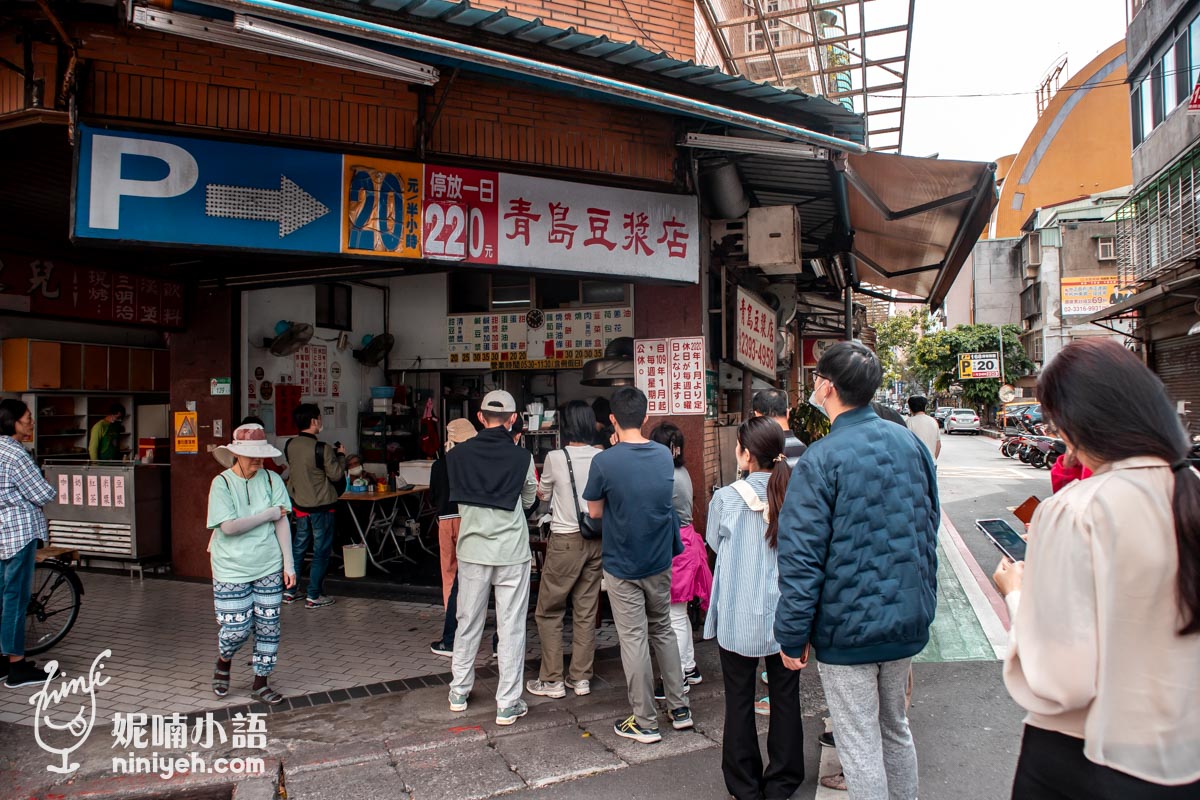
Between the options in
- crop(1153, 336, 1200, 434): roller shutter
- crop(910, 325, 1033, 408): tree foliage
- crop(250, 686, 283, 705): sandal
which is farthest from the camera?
crop(910, 325, 1033, 408): tree foliage

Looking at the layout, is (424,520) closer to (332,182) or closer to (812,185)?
(332,182)

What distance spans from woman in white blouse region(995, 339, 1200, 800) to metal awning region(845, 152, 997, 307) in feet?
14.1

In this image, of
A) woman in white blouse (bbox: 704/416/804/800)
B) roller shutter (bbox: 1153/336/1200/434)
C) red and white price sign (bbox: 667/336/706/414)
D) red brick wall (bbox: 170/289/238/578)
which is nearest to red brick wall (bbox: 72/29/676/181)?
red and white price sign (bbox: 667/336/706/414)

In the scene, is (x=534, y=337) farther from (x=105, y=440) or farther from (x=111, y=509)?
(x=105, y=440)

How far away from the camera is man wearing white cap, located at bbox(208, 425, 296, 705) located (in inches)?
175

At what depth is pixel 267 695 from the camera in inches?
181

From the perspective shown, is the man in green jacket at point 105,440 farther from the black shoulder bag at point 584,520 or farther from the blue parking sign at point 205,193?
the black shoulder bag at point 584,520

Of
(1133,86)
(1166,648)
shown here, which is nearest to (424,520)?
(1166,648)

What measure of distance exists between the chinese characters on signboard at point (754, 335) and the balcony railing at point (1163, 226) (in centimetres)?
1028

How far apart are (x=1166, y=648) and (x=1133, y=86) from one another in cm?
2257

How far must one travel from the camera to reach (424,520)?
29.6 ft

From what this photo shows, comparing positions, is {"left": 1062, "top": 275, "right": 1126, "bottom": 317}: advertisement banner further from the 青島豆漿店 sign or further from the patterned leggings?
the patterned leggings

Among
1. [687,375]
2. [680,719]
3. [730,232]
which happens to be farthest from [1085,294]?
[680,719]

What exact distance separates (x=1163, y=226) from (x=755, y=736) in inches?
701
